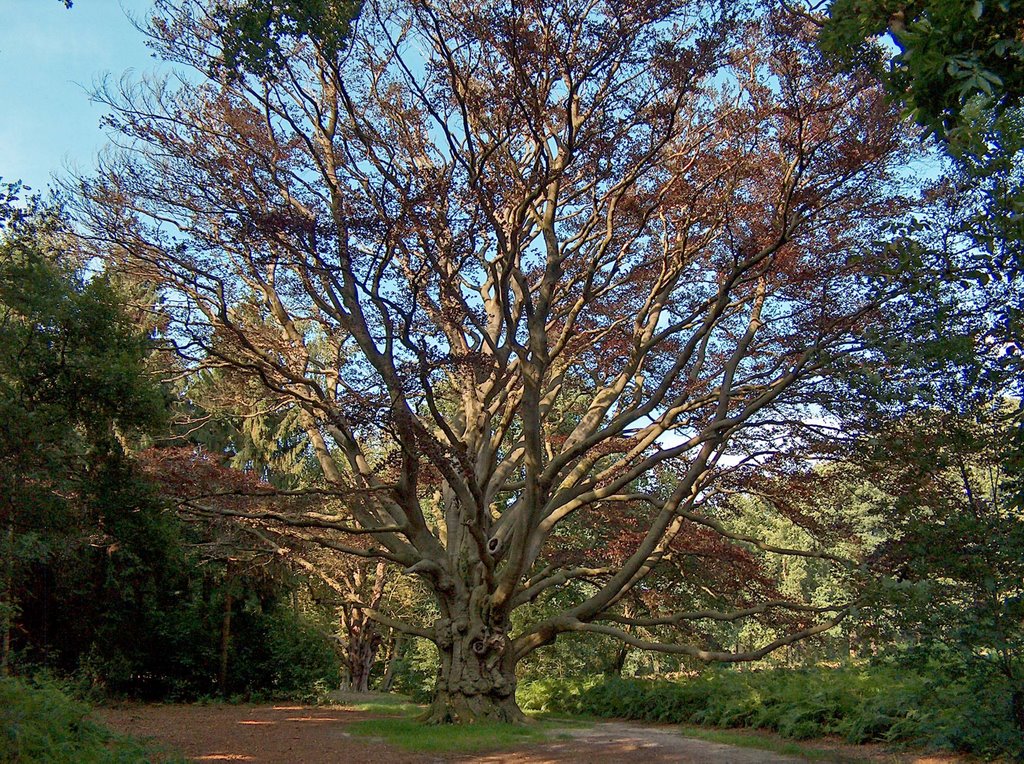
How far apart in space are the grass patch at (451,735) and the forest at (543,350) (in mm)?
511

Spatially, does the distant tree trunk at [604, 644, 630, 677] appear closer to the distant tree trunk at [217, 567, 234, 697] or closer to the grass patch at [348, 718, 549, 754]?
the grass patch at [348, 718, 549, 754]

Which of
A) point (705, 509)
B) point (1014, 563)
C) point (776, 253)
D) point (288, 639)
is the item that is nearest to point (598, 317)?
point (776, 253)

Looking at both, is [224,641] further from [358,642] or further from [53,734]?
[53,734]

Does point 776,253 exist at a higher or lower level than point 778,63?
lower

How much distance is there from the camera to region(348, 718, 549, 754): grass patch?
28.4ft

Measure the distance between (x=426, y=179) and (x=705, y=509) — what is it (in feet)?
29.1

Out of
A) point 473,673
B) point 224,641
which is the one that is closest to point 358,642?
point 224,641

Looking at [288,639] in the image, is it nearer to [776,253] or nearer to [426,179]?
[426,179]

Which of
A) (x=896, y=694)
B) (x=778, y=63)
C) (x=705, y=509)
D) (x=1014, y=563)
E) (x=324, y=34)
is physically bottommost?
(x=896, y=694)

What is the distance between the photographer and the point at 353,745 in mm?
9008

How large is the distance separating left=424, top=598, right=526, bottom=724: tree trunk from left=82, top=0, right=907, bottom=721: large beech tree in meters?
0.03

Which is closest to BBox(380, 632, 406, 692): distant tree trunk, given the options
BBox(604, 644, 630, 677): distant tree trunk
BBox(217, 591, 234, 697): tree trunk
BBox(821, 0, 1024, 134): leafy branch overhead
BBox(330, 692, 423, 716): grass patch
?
BBox(330, 692, 423, 716): grass patch

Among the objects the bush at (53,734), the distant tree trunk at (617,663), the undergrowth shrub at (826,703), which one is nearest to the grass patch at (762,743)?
the undergrowth shrub at (826,703)

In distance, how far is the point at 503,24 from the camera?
8.40 m
